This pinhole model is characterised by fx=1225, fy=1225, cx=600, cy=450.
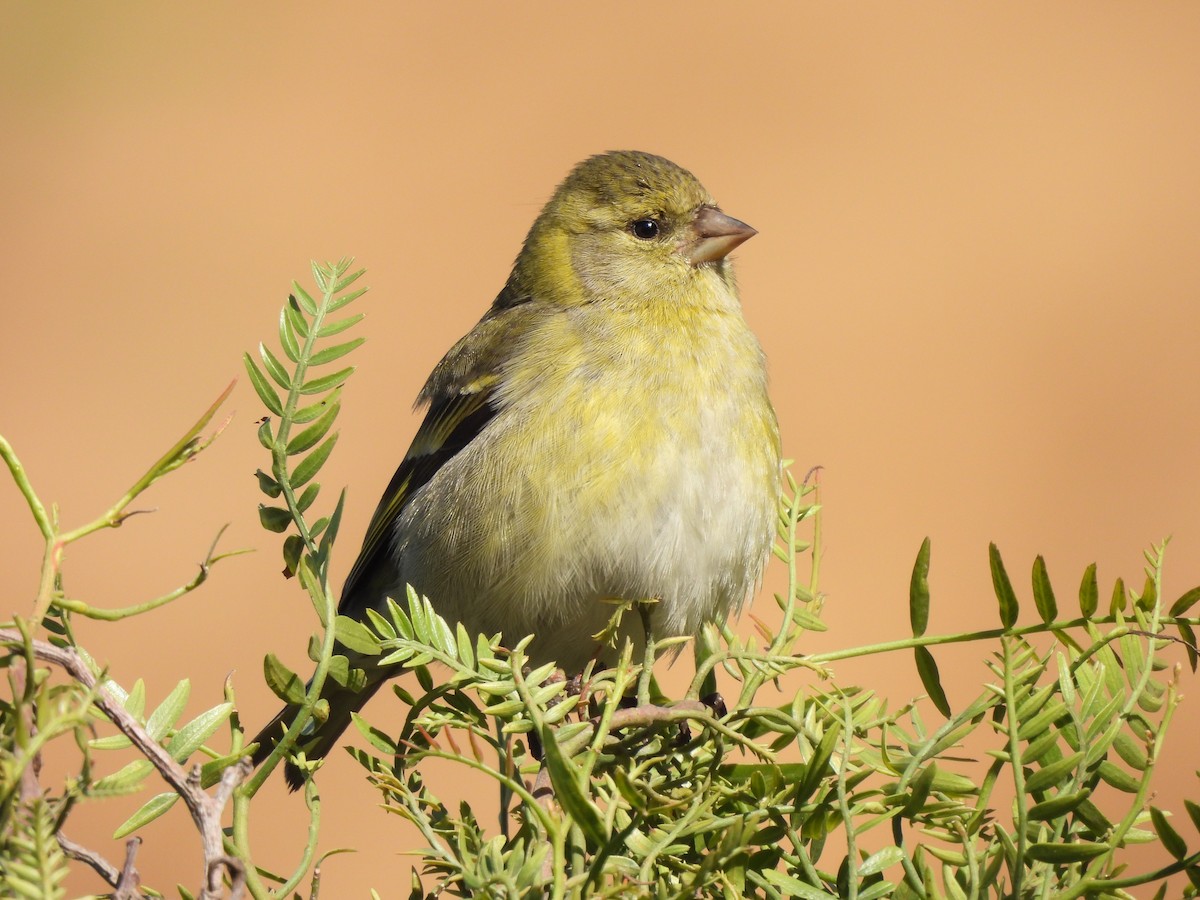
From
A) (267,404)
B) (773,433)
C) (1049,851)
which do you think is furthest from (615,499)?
(1049,851)

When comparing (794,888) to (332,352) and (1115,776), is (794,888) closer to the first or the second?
(1115,776)

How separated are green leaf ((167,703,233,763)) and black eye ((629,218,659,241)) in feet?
8.46

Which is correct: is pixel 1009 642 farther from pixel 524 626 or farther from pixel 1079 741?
pixel 524 626

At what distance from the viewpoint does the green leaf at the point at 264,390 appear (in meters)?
1.30

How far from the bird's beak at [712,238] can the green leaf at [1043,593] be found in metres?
2.19

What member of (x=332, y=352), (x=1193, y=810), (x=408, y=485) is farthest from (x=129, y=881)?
(x=408, y=485)

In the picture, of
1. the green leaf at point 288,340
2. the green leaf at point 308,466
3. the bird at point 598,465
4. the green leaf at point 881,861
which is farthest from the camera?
the bird at point 598,465

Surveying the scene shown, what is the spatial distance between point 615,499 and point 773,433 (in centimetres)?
53

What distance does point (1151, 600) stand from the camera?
1.24 metres

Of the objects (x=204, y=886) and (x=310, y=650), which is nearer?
(x=204, y=886)

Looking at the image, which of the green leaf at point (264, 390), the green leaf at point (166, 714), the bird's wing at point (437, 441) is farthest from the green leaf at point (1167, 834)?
the bird's wing at point (437, 441)

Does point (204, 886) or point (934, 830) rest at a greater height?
point (204, 886)

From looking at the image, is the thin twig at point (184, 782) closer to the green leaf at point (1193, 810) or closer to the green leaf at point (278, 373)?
the green leaf at point (278, 373)

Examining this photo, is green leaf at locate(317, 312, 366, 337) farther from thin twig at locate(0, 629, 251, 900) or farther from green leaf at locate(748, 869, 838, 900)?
green leaf at locate(748, 869, 838, 900)
